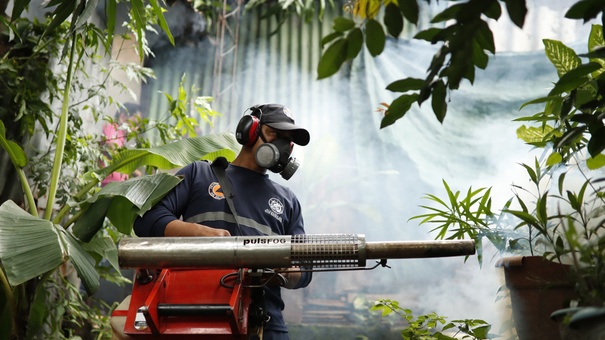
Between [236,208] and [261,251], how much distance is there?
0.75m

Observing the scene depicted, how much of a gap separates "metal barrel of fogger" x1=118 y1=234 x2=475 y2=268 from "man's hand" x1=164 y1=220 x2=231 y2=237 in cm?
33

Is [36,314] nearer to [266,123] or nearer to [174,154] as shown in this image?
[174,154]

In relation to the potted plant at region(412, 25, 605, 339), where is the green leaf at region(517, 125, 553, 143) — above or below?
above

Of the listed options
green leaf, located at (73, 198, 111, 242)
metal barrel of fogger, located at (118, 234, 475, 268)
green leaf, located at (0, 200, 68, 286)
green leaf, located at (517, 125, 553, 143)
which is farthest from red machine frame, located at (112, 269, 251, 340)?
green leaf, located at (517, 125, 553, 143)

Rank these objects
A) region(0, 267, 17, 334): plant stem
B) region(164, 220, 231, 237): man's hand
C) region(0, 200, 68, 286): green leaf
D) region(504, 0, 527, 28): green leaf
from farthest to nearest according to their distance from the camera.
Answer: region(0, 267, 17, 334): plant stem
region(0, 200, 68, 286): green leaf
region(164, 220, 231, 237): man's hand
region(504, 0, 527, 28): green leaf

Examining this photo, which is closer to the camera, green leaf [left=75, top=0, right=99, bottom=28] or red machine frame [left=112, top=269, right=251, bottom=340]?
red machine frame [left=112, top=269, right=251, bottom=340]

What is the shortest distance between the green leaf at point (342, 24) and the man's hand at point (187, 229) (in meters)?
1.01

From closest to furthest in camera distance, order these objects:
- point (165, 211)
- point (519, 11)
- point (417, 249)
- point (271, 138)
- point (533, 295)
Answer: point (519, 11) < point (417, 249) < point (533, 295) < point (165, 211) < point (271, 138)

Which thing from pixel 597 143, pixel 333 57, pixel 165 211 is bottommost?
pixel 165 211

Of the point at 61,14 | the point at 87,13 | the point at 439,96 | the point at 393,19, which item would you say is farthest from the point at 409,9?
the point at 87,13

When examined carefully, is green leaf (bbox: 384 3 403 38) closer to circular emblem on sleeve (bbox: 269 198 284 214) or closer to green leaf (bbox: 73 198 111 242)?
circular emblem on sleeve (bbox: 269 198 284 214)

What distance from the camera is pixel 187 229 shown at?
190 cm

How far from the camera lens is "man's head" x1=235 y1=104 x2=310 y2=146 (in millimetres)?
2289

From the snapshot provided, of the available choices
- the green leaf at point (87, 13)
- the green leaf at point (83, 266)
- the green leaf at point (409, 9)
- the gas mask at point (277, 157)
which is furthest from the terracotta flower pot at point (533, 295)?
the green leaf at point (87, 13)
